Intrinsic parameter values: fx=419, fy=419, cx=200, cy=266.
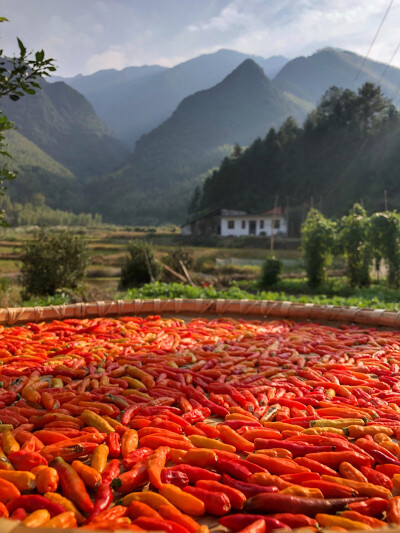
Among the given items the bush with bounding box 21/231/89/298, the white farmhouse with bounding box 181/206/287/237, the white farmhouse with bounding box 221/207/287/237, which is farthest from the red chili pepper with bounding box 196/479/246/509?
the white farmhouse with bounding box 221/207/287/237

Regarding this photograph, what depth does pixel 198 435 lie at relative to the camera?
1.71 m

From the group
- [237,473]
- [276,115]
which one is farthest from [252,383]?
[276,115]

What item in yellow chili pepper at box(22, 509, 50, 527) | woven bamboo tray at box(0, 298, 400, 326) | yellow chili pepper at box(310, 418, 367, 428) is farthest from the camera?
woven bamboo tray at box(0, 298, 400, 326)

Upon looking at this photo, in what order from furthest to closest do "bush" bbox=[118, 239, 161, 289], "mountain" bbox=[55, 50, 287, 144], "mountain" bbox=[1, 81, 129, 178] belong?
"mountain" bbox=[55, 50, 287, 144], "mountain" bbox=[1, 81, 129, 178], "bush" bbox=[118, 239, 161, 289]

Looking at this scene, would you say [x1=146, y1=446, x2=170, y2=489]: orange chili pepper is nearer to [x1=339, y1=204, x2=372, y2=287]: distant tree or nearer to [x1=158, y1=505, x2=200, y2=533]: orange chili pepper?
[x1=158, y1=505, x2=200, y2=533]: orange chili pepper

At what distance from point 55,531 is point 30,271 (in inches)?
385

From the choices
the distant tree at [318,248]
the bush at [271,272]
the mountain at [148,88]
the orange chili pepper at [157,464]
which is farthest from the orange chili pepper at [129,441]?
the mountain at [148,88]

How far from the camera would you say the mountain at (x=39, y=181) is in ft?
134

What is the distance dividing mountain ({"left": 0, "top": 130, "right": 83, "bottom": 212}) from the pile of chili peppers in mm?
40704

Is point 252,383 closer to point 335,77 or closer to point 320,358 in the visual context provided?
point 320,358

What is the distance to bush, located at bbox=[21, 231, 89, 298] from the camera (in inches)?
387

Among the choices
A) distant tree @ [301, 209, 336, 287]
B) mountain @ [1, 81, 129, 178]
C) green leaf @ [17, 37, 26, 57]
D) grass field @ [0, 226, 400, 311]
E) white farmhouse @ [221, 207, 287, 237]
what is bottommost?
grass field @ [0, 226, 400, 311]

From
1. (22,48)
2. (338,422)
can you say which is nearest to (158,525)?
(338,422)

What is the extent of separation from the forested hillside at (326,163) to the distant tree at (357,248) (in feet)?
62.0
